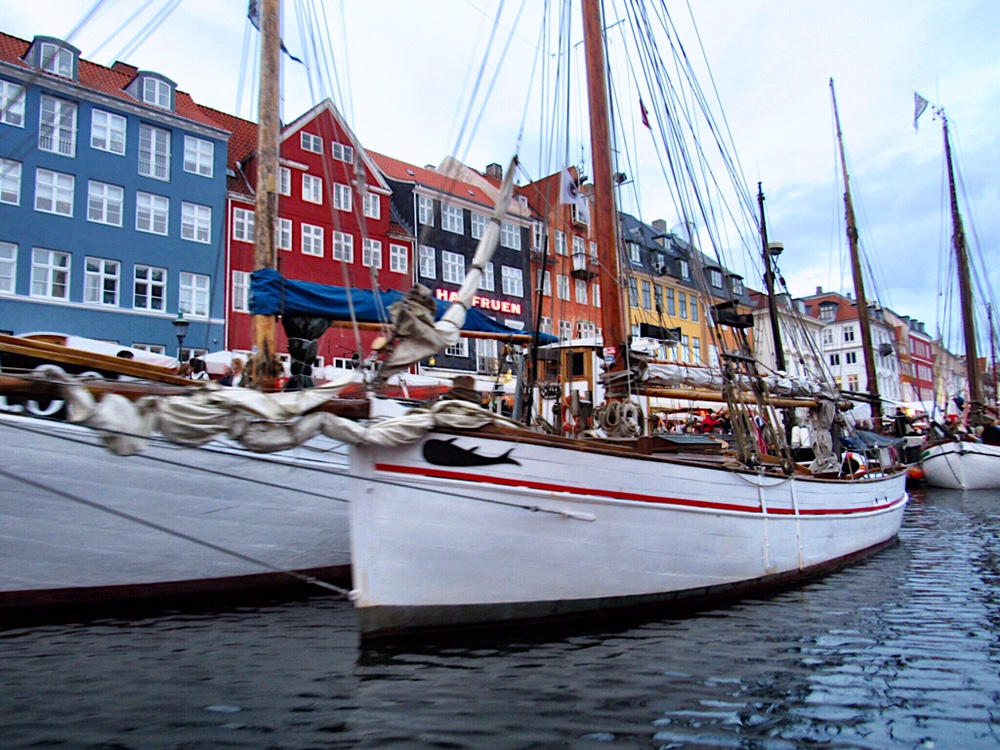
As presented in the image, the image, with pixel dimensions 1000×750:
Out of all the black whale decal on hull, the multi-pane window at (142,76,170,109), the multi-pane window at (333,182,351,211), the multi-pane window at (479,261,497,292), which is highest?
the multi-pane window at (142,76,170,109)

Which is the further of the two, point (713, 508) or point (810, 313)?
point (810, 313)

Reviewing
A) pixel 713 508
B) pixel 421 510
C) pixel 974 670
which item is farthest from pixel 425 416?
pixel 974 670

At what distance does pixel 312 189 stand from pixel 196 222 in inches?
196

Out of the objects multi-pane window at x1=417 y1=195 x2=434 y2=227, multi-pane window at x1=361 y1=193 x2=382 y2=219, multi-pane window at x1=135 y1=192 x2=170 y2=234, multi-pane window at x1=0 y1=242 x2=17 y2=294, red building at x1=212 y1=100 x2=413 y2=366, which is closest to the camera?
multi-pane window at x1=0 y1=242 x2=17 y2=294

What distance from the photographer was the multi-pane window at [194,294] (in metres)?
25.8

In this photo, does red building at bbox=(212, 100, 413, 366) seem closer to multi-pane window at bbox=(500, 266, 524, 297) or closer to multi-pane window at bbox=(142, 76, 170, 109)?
multi-pane window at bbox=(142, 76, 170, 109)

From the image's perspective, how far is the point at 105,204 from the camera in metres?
24.8

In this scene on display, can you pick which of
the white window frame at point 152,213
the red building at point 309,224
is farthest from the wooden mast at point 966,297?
the white window frame at point 152,213

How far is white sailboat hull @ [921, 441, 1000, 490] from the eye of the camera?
1019 inches

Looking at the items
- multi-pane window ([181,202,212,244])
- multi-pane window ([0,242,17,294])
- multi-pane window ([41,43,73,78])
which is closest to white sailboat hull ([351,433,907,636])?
multi-pane window ([0,242,17,294])

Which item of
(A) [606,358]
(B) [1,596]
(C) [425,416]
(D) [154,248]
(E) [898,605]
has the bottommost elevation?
(E) [898,605]

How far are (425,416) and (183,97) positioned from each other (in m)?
28.7

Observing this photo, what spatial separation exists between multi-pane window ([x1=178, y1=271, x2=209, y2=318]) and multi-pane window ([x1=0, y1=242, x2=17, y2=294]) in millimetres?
5036

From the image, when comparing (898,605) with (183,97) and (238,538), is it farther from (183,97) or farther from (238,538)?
(183,97)
